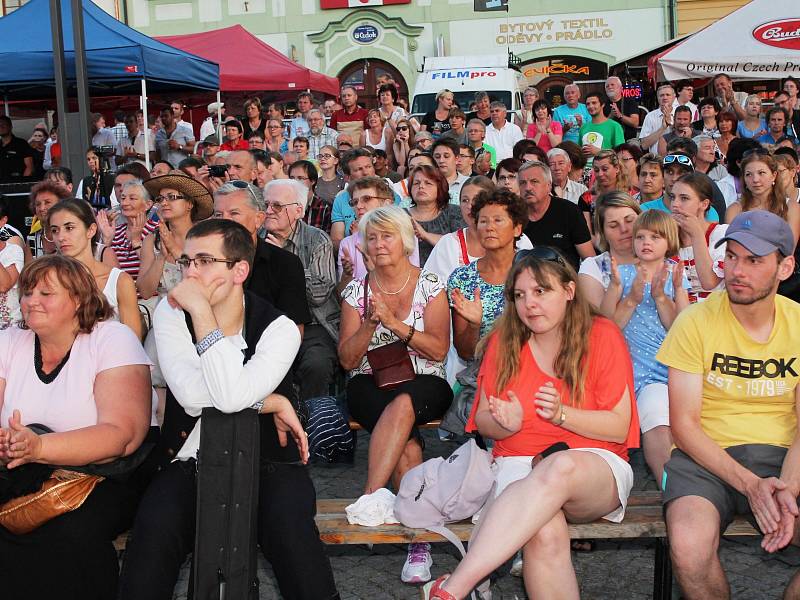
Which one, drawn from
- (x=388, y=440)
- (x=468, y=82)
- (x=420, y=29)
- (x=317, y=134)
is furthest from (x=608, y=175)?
(x=420, y=29)

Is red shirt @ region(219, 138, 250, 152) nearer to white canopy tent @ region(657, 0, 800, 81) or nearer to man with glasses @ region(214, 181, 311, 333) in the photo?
white canopy tent @ region(657, 0, 800, 81)

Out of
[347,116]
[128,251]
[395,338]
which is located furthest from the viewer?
[347,116]

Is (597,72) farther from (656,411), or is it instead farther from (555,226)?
(656,411)

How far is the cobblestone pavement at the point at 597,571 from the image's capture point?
4105mm

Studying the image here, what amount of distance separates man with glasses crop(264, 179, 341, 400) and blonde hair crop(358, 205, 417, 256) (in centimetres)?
109

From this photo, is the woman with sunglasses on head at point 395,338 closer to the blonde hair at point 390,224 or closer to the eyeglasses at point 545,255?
the blonde hair at point 390,224

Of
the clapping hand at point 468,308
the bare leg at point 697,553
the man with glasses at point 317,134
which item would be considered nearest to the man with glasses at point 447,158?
the clapping hand at point 468,308

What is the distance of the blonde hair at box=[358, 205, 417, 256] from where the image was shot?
485cm

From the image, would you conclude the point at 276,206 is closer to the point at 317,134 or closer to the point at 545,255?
the point at 545,255

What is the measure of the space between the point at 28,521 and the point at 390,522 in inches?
54.0

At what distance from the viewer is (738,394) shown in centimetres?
362

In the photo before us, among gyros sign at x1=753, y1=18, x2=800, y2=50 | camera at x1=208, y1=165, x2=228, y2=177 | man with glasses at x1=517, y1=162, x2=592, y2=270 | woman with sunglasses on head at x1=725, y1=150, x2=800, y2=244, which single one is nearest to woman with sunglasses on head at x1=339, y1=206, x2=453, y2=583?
man with glasses at x1=517, y1=162, x2=592, y2=270

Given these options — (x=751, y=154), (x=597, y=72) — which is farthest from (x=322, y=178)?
(x=597, y=72)

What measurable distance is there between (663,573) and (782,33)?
1192cm
